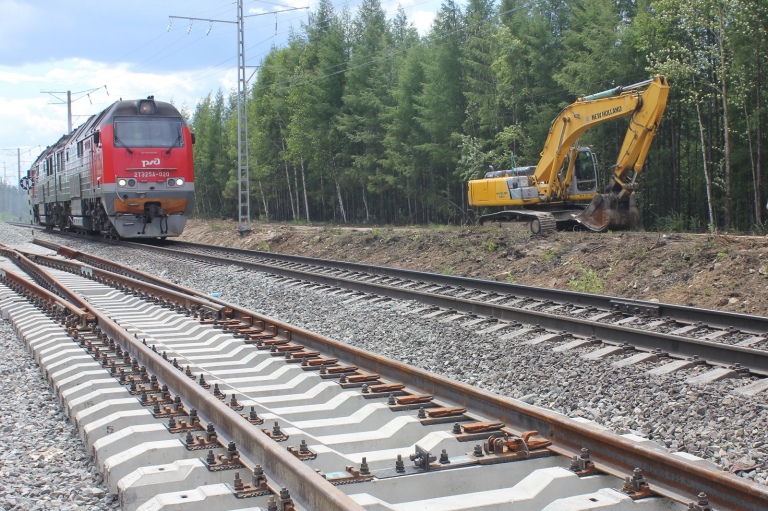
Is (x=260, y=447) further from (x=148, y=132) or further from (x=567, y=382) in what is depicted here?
(x=148, y=132)

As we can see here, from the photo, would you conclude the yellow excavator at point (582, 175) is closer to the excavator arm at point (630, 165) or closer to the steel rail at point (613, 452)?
the excavator arm at point (630, 165)

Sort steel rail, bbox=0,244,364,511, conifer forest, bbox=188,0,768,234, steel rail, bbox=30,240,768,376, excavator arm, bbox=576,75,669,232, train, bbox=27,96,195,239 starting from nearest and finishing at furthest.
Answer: steel rail, bbox=0,244,364,511
steel rail, bbox=30,240,768,376
excavator arm, bbox=576,75,669,232
train, bbox=27,96,195,239
conifer forest, bbox=188,0,768,234

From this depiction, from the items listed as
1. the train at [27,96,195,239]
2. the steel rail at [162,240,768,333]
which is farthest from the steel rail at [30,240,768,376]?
the train at [27,96,195,239]

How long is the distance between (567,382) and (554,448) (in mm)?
2127

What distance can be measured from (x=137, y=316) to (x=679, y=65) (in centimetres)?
1940

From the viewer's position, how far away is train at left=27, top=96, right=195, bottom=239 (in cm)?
1984

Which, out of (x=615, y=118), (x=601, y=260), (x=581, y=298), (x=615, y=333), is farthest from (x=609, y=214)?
(x=615, y=333)

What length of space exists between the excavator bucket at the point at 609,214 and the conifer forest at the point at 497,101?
3.41 m

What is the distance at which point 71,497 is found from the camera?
12.1 ft

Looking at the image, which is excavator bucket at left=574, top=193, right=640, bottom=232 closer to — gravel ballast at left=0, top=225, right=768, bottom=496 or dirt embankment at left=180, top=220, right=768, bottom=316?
dirt embankment at left=180, top=220, right=768, bottom=316

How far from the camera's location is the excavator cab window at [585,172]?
65.5 feet

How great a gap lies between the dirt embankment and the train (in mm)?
4716

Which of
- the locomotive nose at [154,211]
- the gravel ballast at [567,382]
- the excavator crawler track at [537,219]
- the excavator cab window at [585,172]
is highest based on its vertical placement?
the excavator cab window at [585,172]

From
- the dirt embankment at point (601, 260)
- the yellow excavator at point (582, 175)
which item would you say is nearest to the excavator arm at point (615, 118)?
the yellow excavator at point (582, 175)
